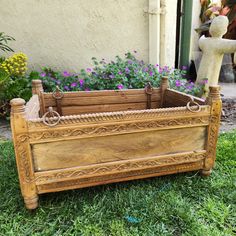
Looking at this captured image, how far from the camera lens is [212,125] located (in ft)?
5.14

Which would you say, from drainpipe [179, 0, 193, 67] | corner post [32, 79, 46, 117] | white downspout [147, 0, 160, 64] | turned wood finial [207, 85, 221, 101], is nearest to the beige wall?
white downspout [147, 0, 160, 64]

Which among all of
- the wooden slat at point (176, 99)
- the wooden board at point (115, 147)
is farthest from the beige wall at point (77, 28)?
the wooden board at point (115, 147)

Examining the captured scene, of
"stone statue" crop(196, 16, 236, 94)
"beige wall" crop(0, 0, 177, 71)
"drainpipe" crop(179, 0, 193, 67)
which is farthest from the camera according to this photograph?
"drainpipe" crop(179, 0, 193, 67)

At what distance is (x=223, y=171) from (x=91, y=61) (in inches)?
105

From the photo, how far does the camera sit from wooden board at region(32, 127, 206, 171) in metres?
1.31

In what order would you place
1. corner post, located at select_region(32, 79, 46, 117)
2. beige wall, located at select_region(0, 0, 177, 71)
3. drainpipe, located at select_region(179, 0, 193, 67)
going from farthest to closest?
drainpipe, located at select_region(179, 0, 193, 67)
beige wall, located at select_region(0, 0, 177, 71)
corner post, located at select_region(32, 79, 46, 117)

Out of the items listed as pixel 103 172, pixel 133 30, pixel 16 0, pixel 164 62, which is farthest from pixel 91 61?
pixel 103 172

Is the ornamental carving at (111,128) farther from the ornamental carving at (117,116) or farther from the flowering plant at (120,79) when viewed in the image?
the flowering plant at (120,79)

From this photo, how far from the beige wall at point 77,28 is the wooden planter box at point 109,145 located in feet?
7.23

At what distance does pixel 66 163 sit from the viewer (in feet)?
4.44

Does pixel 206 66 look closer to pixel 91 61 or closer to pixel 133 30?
pixel 133 30

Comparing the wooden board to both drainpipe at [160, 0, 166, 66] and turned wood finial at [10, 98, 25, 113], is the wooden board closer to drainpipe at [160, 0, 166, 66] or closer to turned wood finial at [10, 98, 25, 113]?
turned wood finial at [10, 98, 25, 113]

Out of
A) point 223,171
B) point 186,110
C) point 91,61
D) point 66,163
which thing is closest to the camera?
point 66,163

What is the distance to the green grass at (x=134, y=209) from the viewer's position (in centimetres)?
126
